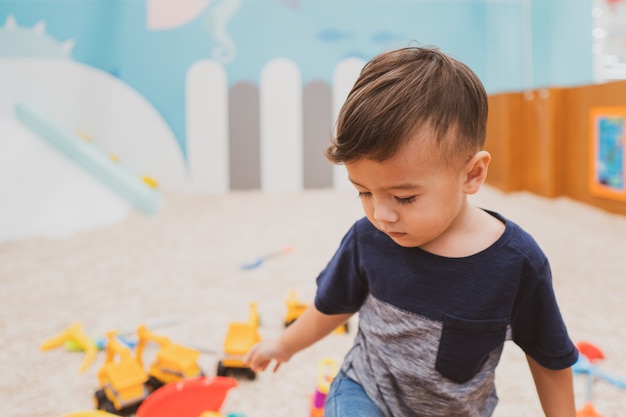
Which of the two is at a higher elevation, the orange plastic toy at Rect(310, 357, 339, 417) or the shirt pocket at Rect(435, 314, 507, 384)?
the shirt pocket at Rect(435, 314, 507, 384)

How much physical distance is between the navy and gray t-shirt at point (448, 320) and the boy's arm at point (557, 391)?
18 millimetres

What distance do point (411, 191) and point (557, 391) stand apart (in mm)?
246

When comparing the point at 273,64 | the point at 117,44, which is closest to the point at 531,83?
the point at 273,64

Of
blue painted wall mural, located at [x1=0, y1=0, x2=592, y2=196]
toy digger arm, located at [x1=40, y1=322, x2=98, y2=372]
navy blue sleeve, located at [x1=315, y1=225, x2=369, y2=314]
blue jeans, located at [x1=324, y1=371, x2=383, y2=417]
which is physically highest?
blue painted wall mural, located at [x1=0, y1=0, x2=592, y2=196]

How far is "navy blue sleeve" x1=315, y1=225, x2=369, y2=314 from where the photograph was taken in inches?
22.8

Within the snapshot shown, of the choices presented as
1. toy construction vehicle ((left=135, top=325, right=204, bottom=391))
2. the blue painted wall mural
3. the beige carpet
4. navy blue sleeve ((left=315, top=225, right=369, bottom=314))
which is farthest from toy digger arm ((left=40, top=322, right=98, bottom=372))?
the blue painted wall mural

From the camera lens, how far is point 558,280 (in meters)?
1.23

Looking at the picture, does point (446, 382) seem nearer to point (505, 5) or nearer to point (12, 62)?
point (12, 62)

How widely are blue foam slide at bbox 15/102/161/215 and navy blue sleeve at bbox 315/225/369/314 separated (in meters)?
1.81

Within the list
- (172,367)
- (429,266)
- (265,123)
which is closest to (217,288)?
(172,367)

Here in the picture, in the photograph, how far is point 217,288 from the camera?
1283 millimetres

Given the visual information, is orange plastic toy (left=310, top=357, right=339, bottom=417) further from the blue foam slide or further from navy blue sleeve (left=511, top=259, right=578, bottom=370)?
the blue foam slide

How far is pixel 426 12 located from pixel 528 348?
273cm

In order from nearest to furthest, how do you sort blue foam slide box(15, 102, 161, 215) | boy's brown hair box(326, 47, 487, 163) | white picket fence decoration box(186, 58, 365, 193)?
boy's brown hair box(326, 47, 487, 163) → blue foam slide box(15, 102, 161, 215) → white picket fence decoration box(186, 58, 365, 193)
